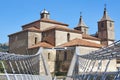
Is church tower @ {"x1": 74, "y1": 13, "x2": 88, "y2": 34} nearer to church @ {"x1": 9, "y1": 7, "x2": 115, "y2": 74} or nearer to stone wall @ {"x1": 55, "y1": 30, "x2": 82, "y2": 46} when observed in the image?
church @ {"x1": 9, "y1": 7, "x2": 115, "y2": 74}

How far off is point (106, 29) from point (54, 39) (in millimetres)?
15525

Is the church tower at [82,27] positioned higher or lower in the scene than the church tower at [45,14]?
lower

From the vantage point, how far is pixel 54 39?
51.2 meters

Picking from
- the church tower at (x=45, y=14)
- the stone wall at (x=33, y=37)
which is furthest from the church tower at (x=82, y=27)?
the stone wall at (x=33, y=37)

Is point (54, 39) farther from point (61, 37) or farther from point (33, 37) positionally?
point (33, 37)

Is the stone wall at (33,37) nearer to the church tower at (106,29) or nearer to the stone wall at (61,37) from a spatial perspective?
the stone wall at (61,37)

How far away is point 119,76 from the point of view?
522 inches

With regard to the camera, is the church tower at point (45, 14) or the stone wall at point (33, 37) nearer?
the stone wall at point (33, 37)

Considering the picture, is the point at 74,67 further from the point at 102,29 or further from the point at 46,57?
the point at 102,29

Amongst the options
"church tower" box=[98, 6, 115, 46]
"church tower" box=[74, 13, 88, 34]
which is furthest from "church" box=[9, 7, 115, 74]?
"church tower" box=[74, 13, 88, 34]

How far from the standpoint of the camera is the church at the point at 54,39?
48.6 metres

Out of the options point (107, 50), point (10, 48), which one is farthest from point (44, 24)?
point (107, 50)

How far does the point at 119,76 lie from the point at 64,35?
128 ft

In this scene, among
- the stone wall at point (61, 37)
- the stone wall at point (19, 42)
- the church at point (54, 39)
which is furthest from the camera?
the stone wall at point (19, 42)
